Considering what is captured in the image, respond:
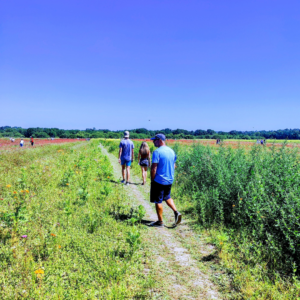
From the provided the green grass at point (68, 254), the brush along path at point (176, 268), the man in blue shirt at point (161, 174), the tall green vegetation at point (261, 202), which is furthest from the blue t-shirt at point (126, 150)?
the brush along path at point (176, 268)

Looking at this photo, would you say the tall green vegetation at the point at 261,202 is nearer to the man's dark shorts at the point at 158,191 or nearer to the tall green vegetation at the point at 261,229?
the tall green vegetation at the point at 261,229

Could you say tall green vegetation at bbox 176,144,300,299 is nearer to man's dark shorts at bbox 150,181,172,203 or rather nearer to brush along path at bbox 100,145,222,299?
brush along path at bbox 100,145,222,299

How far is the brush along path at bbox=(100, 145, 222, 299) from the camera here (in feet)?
9.18

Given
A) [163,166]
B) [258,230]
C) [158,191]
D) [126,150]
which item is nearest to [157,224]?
[158,191]

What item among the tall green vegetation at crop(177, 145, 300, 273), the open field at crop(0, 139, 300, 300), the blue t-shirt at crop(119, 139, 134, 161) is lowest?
the open field at crop(0, 139, 300, 300)

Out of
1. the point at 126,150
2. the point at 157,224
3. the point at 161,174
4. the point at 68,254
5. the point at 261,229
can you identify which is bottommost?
the point at 157,224

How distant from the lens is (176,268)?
333 centimetres

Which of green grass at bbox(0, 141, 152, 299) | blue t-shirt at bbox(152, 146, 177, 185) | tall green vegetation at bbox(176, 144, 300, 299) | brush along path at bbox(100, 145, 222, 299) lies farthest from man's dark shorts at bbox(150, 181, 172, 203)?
tall green vegetation at bbox(176, 144, 300, 299)

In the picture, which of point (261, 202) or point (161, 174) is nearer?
point (261, 202)

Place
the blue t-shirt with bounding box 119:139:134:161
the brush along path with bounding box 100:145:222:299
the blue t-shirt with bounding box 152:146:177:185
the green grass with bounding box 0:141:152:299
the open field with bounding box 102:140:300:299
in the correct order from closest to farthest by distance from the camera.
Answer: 1. the green grass with bounding box 0:141:152:299
2. the brush along path with bounding box 100:145:222:299
3. the open field with bounding box 102:140:300:299
4. the blue t-shirt with bounding box 152:146:177:185
5. the blue t-shirt with bounding box 119:139:134:161

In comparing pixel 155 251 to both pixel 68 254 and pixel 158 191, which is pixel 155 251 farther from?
pixel 68 254

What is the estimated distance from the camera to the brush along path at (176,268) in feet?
9.18

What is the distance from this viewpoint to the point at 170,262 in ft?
11.4

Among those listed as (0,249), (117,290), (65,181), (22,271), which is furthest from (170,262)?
(65,181)
